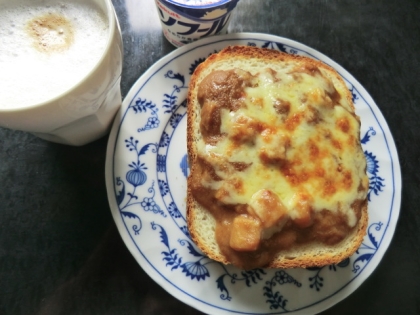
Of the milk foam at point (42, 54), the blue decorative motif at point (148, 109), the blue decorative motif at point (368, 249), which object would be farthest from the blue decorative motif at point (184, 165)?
the blue decorative motif at point (368, 249)

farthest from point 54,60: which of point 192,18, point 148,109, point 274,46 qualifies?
point 274,46

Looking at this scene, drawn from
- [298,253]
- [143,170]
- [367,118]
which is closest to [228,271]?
[298,253]

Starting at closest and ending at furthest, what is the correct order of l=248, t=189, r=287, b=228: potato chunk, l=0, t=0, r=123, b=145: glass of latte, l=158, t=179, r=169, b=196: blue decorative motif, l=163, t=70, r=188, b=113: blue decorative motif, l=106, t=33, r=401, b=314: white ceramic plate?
l=0, t=0, r=123, b=145: glass of latte < l=248, t=189, r=287, b=228: potato chunk < l=106, t=33, r=401, b=314: white ceramic plate < l=158, t=179, r=169, b=196: blue decorative motif < l=163, t=70, r=188, b=113: blue decorative motif

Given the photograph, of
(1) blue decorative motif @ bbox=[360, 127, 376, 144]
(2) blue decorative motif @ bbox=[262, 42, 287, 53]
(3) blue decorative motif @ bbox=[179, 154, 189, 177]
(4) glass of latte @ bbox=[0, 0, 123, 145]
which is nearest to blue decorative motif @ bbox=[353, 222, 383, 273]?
(1) blue decorative motif @ bbox=[360, 127, 376, 144]

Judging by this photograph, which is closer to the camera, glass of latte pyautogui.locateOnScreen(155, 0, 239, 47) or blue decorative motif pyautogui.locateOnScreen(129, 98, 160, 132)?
glass of latte pyautogui.locateOnScreen(155, 0, 239, 47)

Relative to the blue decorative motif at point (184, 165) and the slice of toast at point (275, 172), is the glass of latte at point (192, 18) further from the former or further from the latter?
the blue decorative motif at point (184, 165)

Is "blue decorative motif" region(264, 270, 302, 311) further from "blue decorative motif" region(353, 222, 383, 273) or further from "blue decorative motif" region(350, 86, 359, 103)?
"blue decorative motif" region(350, 86, 359, 103)

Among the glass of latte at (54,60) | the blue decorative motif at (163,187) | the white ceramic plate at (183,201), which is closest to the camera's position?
the glass of latte at (54,60)
